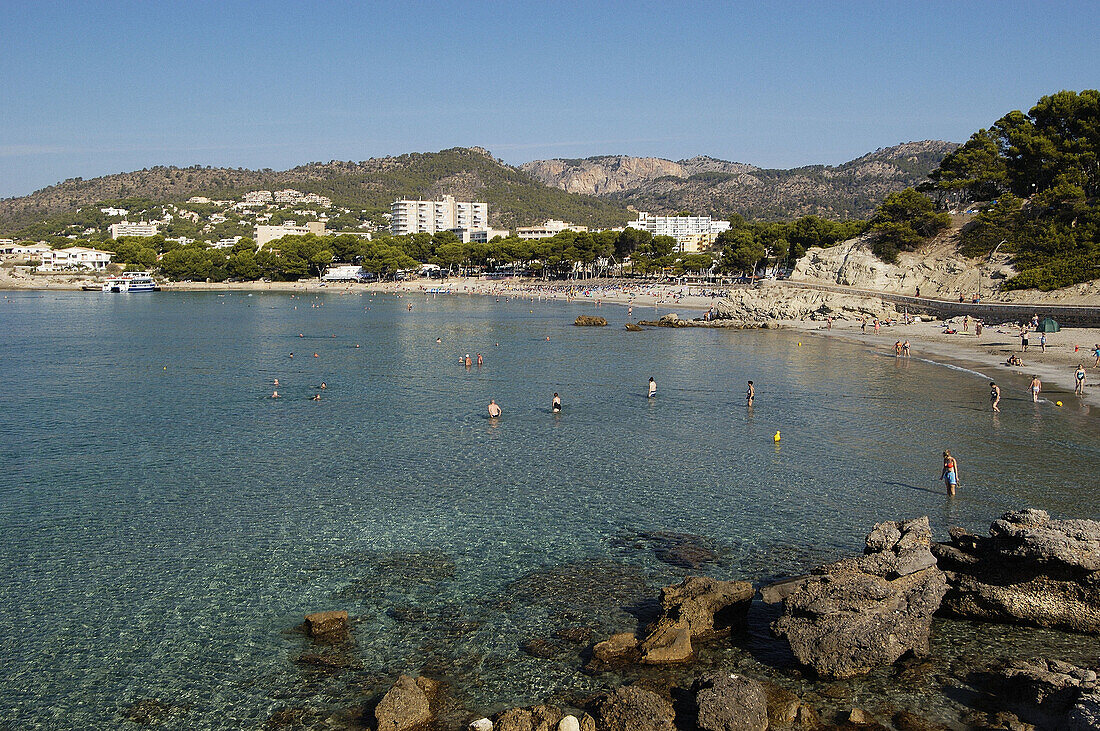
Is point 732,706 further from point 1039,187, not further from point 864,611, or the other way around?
point 1039,187

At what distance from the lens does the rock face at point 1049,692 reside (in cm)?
1061

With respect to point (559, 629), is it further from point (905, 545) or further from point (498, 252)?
point (498, 252)

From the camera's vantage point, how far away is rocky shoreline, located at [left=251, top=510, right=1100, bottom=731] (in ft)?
38.3

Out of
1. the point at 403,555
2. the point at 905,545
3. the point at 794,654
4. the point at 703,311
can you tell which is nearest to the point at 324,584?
the point at 403,555

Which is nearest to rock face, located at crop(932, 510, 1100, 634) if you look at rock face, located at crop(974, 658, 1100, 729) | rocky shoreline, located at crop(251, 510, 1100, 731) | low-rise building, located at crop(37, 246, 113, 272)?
rocky shoreline, located at crop(251, 510, 1100, 731)

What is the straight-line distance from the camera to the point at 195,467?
26.8 metres

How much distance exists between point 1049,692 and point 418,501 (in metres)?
15.9

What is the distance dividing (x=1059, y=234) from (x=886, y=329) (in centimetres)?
1694

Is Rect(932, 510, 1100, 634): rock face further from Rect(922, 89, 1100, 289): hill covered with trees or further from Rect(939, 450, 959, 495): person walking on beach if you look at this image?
Rect(922, 89, 1100, 289): hill covered with trees

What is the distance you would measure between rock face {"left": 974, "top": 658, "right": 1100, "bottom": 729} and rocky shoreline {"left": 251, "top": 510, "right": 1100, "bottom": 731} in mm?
23

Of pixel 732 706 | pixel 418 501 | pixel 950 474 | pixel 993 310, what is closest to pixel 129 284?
pixel 993 310

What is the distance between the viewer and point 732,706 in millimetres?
11523

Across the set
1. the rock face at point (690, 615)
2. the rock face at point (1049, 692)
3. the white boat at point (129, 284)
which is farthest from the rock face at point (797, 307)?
the white boat at point (129, 284)

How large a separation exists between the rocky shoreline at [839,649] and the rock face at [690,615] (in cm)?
3
